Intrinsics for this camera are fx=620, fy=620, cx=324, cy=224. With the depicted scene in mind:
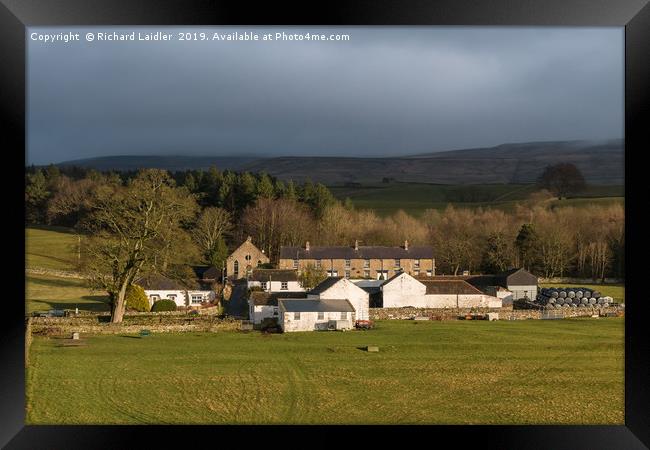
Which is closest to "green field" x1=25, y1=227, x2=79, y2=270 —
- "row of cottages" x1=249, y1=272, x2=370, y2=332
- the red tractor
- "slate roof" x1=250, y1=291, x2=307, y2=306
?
"slate roof" x1=250, y1=291, x2=307, y2=306

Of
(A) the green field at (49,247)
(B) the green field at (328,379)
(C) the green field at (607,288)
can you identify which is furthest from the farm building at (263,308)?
(C) the green field at (607,288)

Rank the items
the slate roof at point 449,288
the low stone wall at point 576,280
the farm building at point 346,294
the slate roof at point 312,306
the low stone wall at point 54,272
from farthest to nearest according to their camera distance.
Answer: the low stone wall at point 576,280, the low stone wall at point 54,272, the slate roof at point 449,288, the farm building at point 346,294, the slate roof at point 312,306

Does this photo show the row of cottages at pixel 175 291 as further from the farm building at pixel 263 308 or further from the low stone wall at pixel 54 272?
the farm building at pixel 263 308

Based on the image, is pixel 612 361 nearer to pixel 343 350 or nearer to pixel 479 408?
pixel 479 408

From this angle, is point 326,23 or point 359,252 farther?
point 359,252

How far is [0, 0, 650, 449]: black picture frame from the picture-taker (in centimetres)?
709

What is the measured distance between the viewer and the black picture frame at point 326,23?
7.09 metres

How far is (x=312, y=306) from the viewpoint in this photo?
1616cm

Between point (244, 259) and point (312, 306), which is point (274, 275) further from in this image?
point (312, 306)

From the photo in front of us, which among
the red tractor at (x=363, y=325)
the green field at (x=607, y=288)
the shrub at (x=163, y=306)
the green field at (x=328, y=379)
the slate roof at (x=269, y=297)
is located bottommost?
the green field at (x=328, y=379)

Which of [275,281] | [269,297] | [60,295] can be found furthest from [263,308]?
[60,295]

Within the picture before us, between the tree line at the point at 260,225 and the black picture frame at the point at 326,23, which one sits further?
the tree line at the point at 260,225

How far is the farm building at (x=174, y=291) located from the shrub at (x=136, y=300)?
1.00 metres

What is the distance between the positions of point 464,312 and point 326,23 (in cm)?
1368
